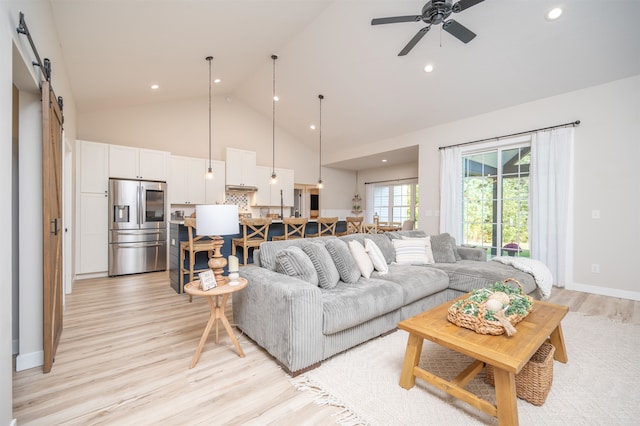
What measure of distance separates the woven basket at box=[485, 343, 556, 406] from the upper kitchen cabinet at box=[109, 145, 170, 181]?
579 centimetres

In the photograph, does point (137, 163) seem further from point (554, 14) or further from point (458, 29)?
point (554, 14)

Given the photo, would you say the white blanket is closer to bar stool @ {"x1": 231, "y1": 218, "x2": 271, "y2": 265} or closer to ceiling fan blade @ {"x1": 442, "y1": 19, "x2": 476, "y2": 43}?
ceiling fan blade @ {"x1": 442, "y1": 19, "x2": 476, "y2": 43}

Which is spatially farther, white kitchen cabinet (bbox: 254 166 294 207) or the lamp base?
white kitchen cabinet (bbox: 254 166 294 207)

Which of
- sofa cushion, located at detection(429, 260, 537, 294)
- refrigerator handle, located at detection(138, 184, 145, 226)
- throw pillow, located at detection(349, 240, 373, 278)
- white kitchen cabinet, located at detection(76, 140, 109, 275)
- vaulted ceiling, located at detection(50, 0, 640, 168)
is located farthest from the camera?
refrigerator handle, located at detection(138, 184, 145, 226)

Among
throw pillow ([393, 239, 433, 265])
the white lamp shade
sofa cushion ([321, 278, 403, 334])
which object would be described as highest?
the white lamp shade

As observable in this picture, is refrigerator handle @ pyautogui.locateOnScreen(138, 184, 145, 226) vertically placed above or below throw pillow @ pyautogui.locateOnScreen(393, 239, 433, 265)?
above

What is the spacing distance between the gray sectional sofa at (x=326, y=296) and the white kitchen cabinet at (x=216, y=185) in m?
4.00

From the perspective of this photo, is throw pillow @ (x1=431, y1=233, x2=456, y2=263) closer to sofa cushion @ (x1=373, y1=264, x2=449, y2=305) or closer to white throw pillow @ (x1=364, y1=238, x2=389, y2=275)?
sofa cushion @ (x1=373, y1=264, x2=449, y2=305)

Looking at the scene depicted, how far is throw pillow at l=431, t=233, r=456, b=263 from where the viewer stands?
3746mm

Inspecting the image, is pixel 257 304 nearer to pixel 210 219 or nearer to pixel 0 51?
pixel 210 219

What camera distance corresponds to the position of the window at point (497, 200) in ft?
15.1

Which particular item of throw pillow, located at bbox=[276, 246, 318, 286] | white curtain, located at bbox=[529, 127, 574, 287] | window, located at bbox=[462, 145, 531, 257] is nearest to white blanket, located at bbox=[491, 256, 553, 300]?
white curtain, located at bbox=[529, 127, 574, 287]

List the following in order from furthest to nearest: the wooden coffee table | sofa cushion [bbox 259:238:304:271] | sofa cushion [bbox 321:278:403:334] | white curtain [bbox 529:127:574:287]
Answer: white curtain [bbox 529:127:574:287] < sofa cushion [bbox 259:238:304:271] < sofa cushion [bbox 321:278:403:334] < the wooden coffee table

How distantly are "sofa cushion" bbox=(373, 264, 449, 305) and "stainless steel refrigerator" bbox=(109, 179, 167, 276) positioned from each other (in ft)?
13.8
